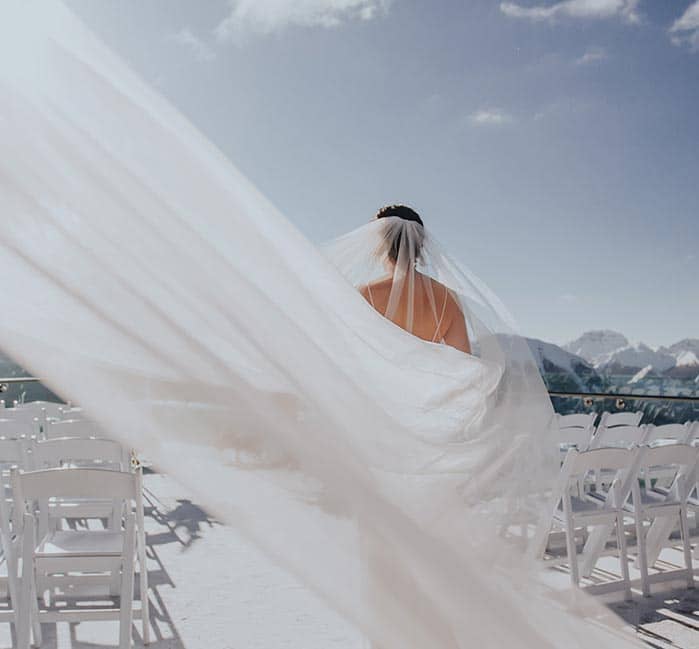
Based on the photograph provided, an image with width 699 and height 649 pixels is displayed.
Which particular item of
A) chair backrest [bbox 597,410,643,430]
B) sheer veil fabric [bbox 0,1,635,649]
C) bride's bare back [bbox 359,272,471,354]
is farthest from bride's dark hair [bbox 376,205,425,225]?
chair backrest [bbox 597,410,643,430]

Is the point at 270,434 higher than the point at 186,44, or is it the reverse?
the point at 186,44

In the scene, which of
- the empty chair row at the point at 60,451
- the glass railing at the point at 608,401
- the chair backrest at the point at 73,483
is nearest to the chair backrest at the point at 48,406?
the glass railing at the point at 608,401

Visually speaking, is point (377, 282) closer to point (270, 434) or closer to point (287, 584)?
point (270, 434)

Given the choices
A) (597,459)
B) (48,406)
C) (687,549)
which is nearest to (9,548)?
(597,459)

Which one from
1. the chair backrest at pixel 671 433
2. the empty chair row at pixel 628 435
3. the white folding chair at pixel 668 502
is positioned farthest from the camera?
the chair backrest at pixel 671 433

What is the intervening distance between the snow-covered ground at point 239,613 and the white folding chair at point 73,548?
40 centimetres

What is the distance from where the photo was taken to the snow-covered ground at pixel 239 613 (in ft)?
10.5

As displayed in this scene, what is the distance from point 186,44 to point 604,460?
8.28 m

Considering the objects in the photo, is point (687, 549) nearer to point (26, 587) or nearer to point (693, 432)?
point (693, 432)

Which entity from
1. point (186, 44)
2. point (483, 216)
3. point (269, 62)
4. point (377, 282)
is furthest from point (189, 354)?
point (483, 216)

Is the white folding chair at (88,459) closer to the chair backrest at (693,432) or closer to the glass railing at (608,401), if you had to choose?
the glass railing at (608,401)

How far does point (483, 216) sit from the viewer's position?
104 feet

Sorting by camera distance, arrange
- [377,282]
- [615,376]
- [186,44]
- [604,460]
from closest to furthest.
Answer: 1. [377,282]
2. [604,460]
3. [615,376]
4. [186,44]

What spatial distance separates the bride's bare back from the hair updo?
112mm
